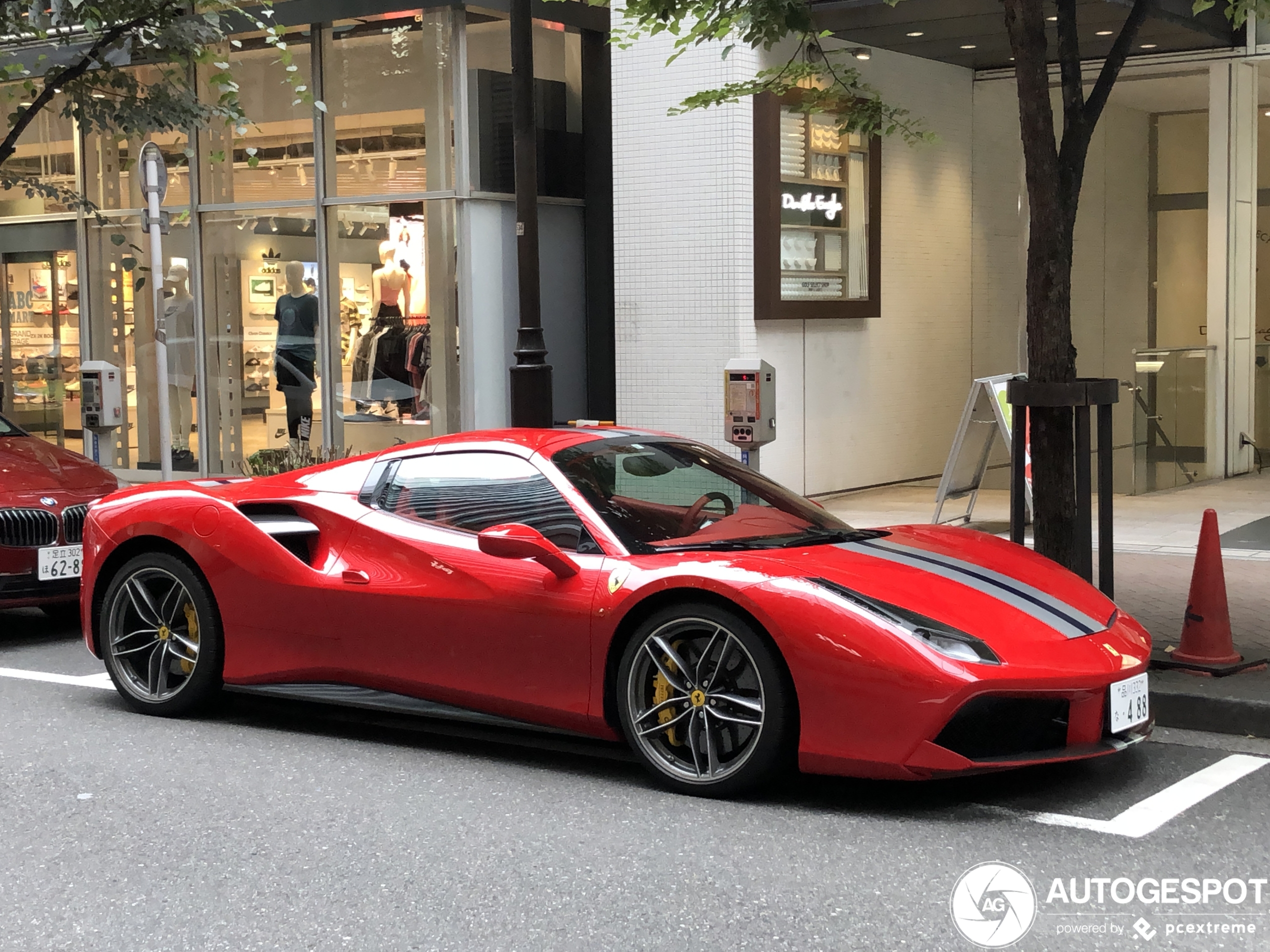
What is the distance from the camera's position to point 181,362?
16172mm

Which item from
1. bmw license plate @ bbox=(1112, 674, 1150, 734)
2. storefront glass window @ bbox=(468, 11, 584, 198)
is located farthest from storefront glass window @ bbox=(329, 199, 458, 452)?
bmw license plate @ bbox=(1112, 674, 1150, 734)

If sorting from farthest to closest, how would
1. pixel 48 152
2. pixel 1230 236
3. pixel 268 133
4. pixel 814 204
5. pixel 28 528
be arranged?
pixel 48 152 < pixel 268 133 < pixel 1230 236 < pixel 814 204 < pixel 28 528

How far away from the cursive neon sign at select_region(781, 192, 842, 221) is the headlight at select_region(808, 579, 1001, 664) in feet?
28.7

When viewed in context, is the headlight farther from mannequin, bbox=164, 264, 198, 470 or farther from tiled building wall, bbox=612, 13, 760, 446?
mannequin, bbox=164, 264, 198, 470

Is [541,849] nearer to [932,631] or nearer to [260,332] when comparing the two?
[932,631]

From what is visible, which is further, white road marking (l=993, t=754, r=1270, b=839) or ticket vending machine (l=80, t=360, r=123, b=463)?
ticket vending machine (l=80, t=360, r=123, b=463)

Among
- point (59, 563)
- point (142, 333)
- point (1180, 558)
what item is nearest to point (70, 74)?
point (142, 333)

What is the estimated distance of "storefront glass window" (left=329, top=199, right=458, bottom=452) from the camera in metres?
14.3

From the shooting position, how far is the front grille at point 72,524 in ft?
27.9

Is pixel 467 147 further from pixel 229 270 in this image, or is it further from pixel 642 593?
pixel 642 593

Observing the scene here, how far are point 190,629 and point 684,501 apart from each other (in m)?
2.31

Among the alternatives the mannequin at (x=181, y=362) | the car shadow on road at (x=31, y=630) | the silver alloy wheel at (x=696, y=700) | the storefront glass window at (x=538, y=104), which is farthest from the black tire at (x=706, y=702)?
the mannequin at (x=181, y=362)

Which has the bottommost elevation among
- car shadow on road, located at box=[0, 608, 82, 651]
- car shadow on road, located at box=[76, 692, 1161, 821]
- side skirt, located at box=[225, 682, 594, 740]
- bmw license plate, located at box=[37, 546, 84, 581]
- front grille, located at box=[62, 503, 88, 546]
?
car shadow on road, located at box=[0, 608, 82, 651]

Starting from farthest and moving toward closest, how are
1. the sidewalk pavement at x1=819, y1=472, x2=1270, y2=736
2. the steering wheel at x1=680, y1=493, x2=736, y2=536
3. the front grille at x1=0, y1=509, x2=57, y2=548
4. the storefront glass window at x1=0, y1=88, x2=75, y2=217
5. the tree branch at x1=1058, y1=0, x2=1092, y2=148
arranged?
1. the storefront glass window at x1=0, y1=88, x2=75, y2=217
2. the front grille at x1=0, y1=509, x2=57, y2=548
3. the tree branch at x1=1058, y1=0, x2=1092, y2=148
4. the sidewalk pavement at x1=819, y1=472, x2=1270, y2=736
5. the steering wheel at x1=680, y1=493, x2=736, y2=536
